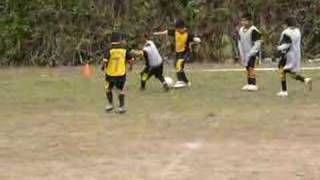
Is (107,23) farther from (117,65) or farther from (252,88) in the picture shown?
(117,65)

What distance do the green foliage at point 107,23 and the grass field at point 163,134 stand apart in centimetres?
754

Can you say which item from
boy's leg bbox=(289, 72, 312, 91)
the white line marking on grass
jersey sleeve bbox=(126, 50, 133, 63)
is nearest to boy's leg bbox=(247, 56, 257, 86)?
boy's leg bbox=(289, 72, 312, 91)

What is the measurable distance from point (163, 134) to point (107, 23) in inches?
600

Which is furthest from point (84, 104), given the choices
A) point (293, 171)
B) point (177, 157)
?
point (293, 171)

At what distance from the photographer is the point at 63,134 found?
476 inches

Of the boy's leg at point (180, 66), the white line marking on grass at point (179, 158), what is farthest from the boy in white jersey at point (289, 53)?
the white line marking on grass at point (179, 158)

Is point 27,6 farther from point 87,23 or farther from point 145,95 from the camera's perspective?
point 145,95

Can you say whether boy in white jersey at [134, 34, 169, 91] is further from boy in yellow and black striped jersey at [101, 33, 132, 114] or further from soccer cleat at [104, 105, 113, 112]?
boy in yellow and black striped jersey at [101, 33, 132, 114]

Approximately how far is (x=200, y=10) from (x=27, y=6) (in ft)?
17.6


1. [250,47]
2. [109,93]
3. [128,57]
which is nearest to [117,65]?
[128,57]

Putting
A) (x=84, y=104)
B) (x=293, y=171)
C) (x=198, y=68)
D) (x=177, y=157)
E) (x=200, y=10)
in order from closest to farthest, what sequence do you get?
(x=293, y=171) < (x=177, y=157) < (x=84, y=104) < (x=198, y=68) < (x=200, y=10)

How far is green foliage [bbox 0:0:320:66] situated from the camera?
2634cm

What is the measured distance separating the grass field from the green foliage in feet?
24.7

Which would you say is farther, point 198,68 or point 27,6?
point 27,6
